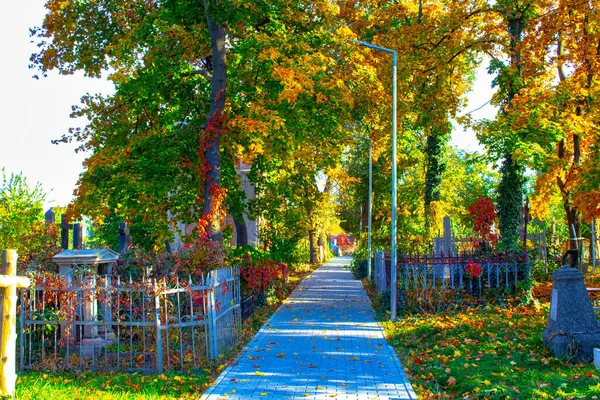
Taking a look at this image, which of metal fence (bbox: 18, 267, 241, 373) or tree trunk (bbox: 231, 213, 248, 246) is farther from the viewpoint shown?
tree trunk (bbox: 231, 213, 248, 246)

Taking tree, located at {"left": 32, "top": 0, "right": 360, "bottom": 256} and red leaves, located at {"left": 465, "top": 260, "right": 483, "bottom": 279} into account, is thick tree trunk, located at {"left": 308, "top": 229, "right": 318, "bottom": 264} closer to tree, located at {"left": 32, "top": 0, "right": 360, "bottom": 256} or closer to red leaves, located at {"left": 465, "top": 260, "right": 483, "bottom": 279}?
tree, located at {"left": 32, "top": 0, "right": 360, "bottom": 256}

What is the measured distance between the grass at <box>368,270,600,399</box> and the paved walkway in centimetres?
44

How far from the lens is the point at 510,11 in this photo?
20531 mm

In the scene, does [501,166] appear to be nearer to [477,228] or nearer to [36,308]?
[477,228]

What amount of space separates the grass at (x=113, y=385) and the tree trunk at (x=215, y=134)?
7043mm

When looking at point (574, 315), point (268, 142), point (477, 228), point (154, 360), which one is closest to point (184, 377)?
point (154, 360)

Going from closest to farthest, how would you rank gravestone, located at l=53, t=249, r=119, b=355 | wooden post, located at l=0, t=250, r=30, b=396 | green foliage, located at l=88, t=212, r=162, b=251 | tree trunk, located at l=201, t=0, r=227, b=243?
wooden post, located at l=0, t=250, r=30, b=396 < gravestone, located at l=53, t=249, r=119, b=355 < tree trunk, located at l=201, t=0, r=227, b=243 < green foliage, located at l=88, t=212, r=162, b=251

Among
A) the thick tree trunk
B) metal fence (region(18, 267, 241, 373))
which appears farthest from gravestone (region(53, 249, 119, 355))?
the thick tree trunk

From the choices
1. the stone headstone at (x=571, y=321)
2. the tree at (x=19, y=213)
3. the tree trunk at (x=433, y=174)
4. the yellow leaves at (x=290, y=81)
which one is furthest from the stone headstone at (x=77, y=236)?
the tree trunk at (x=433, y=174)

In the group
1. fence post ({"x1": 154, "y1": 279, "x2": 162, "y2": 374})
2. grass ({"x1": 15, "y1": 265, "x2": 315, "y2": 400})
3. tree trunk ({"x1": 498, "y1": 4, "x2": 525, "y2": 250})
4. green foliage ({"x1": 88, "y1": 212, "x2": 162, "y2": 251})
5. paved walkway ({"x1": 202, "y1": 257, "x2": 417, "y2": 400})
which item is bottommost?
paved walkway ({"x1": 202, "y1": 257, "x2": 417, "y2": 400})

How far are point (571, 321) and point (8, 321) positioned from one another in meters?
8.43

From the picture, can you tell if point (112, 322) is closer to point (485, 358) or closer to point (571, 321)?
point (485, 358)

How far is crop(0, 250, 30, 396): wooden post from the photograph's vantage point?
7.72 meters

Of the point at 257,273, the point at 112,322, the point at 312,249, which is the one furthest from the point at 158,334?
the point at 312,249
